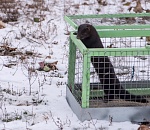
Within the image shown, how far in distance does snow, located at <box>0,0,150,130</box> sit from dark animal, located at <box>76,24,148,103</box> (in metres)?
0.37

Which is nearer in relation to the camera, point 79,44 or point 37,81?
point 79,44

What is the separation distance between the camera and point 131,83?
5.71 m

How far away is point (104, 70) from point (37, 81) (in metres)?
1.42

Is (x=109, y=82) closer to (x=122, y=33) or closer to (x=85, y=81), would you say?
(x=85, y=81)

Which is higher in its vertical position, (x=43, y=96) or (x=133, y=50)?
(x=133, y=50)

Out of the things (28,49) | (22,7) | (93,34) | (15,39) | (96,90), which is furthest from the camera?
(22,7)

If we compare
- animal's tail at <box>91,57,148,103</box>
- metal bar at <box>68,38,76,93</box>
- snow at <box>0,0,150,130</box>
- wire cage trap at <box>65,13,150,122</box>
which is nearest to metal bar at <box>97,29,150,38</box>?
wire cage trap at <box>65,13,150,122</box>

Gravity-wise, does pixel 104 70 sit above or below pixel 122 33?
below

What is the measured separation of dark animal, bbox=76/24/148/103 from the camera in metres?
5.05

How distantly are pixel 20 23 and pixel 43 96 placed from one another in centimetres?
414

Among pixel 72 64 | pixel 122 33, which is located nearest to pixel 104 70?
pixel 72 64

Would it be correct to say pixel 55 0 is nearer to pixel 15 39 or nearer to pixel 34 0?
pixel 34 0

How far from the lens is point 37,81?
20.6 ft

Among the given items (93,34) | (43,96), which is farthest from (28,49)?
(93,34)
